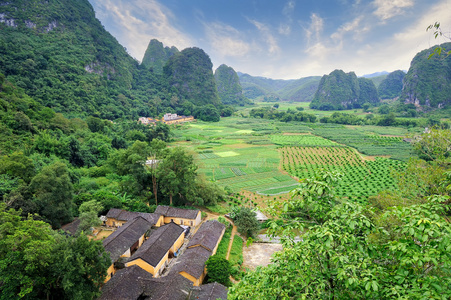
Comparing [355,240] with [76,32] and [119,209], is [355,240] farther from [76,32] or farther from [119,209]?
[76,32]

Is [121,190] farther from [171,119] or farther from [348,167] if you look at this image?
[171,119]

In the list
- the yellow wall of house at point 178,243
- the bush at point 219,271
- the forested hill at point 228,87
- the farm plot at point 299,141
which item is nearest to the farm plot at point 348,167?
the farm plot at point 299,141

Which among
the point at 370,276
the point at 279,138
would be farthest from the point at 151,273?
the point at 279,138

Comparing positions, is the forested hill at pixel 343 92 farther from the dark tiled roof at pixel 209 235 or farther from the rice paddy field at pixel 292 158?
the dark tiled roof at pixel 209 235

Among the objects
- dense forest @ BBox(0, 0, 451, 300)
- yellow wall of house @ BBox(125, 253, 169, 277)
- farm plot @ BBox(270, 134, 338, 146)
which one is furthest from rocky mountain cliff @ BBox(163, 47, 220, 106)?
yellow wall of house @ BBox(125, 253, 169, 277)

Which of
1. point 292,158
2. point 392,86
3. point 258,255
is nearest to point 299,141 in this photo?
point 292,158

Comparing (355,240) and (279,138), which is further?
(279,138)

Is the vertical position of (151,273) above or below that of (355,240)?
below
